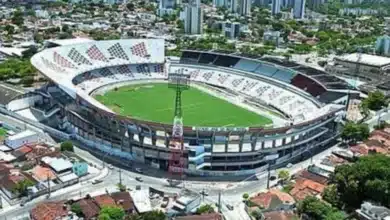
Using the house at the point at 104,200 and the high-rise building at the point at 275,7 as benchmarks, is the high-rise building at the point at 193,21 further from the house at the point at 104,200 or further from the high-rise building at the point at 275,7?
the house at the point at 104,200

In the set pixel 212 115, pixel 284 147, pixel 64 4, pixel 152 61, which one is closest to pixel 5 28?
pixel 64 4

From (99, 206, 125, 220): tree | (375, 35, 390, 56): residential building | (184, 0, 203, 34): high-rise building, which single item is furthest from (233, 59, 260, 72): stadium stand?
(184, 0, 203, 34): high-rise building

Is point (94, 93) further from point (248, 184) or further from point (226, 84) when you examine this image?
point (248, 184)

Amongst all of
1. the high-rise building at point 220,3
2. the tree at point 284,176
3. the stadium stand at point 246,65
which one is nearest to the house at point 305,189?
the tree at point 284,176

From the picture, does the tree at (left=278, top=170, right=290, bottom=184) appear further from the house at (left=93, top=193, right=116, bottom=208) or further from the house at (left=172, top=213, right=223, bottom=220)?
the house at (left=93, top=193, right=116, bottom=208)

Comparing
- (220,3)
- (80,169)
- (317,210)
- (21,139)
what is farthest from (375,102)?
(220,3)
